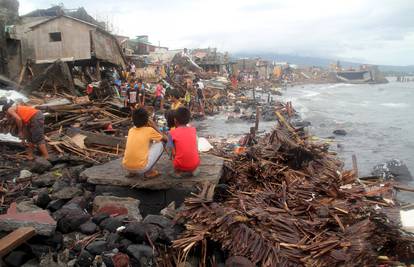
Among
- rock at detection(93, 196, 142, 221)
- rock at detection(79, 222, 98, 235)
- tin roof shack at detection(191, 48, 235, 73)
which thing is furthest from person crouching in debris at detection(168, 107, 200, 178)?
tin roof shack at detection(191, 48, 235, 73)

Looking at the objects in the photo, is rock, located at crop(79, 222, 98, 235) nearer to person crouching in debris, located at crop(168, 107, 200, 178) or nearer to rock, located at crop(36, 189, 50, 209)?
rock, located at crop(36, 189, 50, 209)

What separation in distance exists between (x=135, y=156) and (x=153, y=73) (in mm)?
30489

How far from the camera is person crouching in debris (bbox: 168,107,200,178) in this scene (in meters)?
5.73

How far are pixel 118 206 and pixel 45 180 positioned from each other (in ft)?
7.75

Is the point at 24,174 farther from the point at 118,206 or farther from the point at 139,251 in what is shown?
the point at 139,251

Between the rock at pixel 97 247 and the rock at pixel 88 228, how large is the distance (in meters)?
0.39

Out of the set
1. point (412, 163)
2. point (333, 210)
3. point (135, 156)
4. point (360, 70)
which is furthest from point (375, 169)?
point (360, 70)

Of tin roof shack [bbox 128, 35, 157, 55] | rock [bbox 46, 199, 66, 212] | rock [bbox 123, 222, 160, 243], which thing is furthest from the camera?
tin roof shack [bbox 128, 35, 157, 55]

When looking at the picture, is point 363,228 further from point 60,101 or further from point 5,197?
point 60,101

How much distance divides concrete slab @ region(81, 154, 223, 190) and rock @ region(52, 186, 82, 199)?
0.97ft

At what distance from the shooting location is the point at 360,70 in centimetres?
8562

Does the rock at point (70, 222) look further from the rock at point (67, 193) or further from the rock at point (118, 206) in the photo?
the rock at point (67, 193)

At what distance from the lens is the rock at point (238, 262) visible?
383cm

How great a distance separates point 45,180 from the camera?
6.79 m
